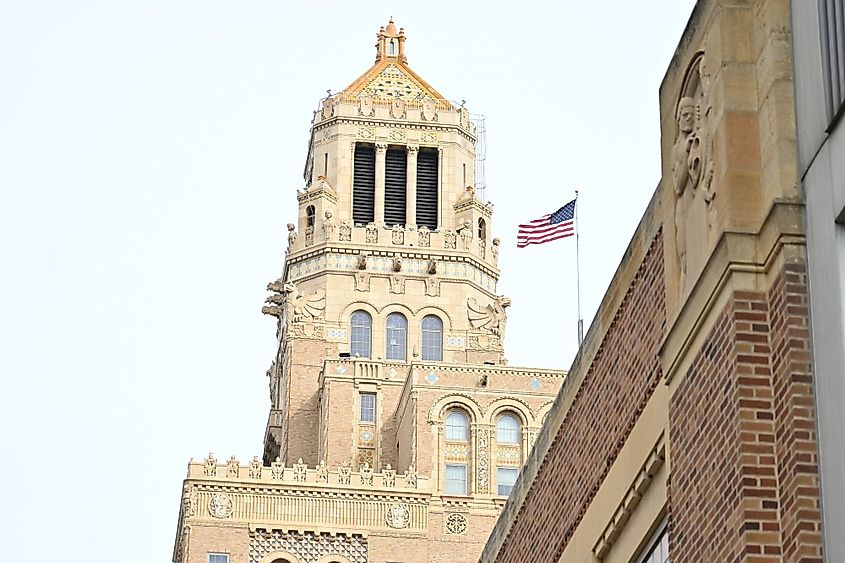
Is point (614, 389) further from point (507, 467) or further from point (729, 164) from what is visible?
point (507, 467)

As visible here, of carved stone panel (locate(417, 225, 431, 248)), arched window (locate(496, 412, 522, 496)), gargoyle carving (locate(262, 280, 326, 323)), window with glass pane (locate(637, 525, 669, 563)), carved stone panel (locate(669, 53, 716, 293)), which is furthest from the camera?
carved stone panel (locate(417, 225, 431, 248))

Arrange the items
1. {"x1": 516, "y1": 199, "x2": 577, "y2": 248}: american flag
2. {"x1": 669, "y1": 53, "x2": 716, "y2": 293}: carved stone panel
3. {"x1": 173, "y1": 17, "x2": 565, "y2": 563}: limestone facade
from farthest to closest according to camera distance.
Answer: {"x1": 173, "y1": 17, "x2": 565, "y2": 563}: limestone facade, {"x1": 516, "y1": 199, "x2": 577, "y2": 248}: american flag, {"x1": 669, "y1": 53, "x2": 716, "y2": 293}: carved stone panel

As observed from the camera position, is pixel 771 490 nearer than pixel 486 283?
Yes

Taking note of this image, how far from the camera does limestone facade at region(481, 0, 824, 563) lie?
1608 cm

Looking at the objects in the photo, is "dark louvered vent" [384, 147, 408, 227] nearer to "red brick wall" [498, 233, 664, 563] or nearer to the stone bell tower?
the stone bell tower

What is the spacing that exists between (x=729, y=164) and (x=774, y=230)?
80 centimetres

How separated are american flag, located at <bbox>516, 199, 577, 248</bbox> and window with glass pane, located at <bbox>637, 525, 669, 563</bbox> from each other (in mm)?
51013

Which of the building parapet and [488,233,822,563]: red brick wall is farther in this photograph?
the building parapet

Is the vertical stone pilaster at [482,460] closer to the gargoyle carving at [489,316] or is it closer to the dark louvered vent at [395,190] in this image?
the gargoyle carving at [489,316]

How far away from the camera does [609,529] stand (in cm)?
2159

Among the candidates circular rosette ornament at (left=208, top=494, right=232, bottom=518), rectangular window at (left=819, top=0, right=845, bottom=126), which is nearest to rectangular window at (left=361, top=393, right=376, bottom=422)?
circular rosette ornament at (left=208, top=494, right=232, bottom=518)

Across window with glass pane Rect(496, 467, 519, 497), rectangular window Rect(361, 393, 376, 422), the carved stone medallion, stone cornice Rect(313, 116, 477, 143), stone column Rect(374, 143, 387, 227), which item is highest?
stone cornice Rect(313, 116, 477, 143)

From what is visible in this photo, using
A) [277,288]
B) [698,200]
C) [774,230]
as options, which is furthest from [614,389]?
[277,288]

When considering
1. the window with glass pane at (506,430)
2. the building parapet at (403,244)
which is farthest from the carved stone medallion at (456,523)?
the building parapet at (403,244)
